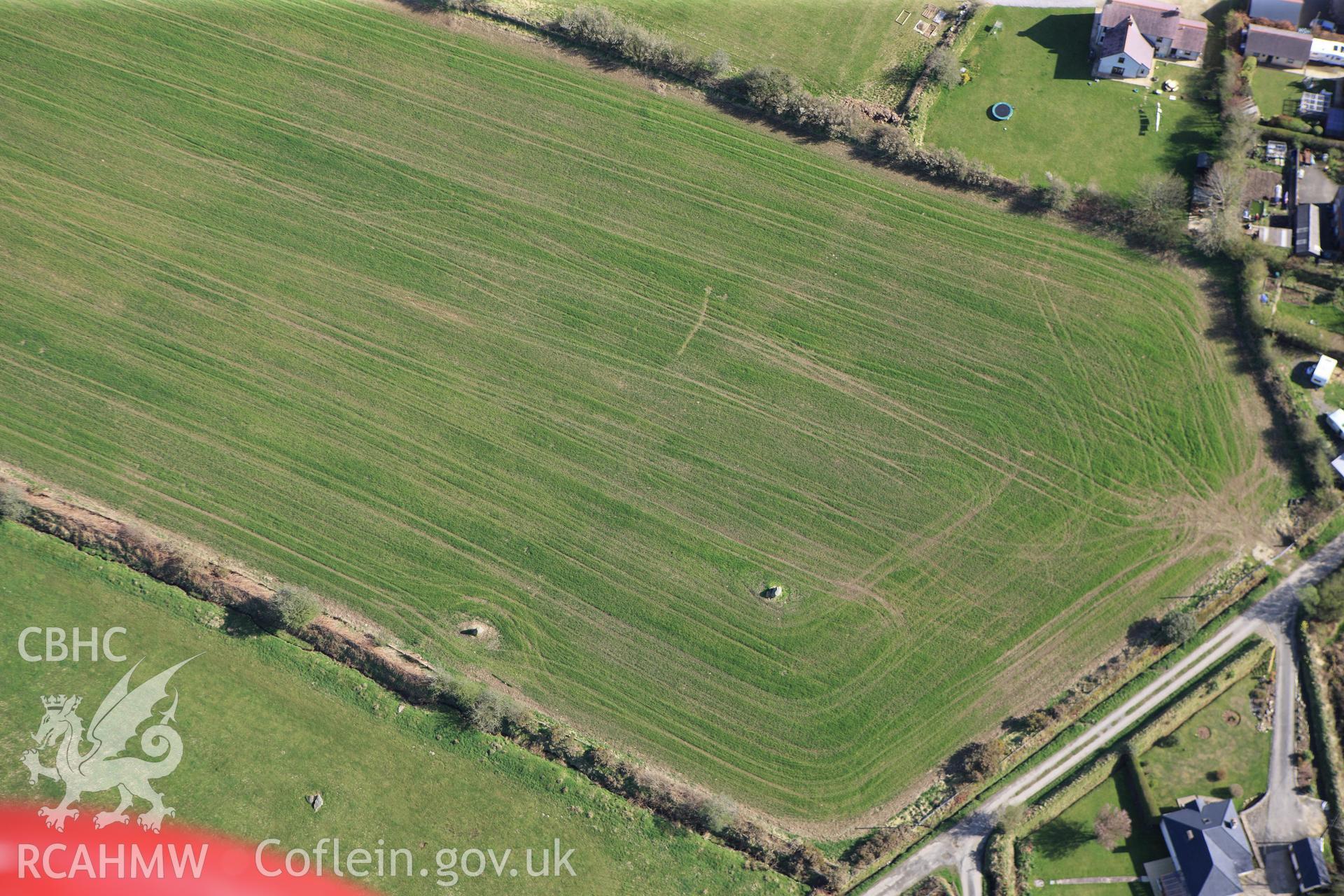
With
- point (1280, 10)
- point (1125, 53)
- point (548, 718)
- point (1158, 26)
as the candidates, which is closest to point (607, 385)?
point (548, 718)

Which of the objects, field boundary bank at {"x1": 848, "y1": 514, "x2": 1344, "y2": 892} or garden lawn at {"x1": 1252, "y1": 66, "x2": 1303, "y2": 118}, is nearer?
field boundary bank at {"x1": 848, "y1": 514, "x2": 1344, "y2": 892}

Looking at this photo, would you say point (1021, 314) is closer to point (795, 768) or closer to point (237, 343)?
point (795, 768)

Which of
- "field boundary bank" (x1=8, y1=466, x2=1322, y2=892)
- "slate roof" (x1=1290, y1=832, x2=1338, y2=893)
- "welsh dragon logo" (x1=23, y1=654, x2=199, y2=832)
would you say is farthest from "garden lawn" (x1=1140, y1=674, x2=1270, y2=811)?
"welsh dragon logo" (x1=23, y1=654, x2=199, y2=832)

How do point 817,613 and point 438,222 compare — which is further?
point 438,222

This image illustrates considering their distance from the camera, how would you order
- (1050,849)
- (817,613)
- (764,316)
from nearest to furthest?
(1050,849) → (817,613) → (764,316)

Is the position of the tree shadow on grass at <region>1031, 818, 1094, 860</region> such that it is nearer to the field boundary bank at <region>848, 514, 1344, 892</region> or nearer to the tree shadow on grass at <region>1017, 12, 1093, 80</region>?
the field boundary bank at <region>848, 514, 1344, 892</region>

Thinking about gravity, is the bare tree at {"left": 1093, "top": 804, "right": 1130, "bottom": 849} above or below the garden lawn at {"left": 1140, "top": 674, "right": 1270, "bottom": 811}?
below

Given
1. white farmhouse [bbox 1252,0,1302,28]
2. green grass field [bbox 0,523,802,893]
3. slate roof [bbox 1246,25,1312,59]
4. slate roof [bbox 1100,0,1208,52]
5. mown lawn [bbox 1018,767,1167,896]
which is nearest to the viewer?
mown lawn [bbox 1018,767,1167,896]

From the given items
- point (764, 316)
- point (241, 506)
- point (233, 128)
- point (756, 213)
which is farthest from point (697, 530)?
point (233, 128)
